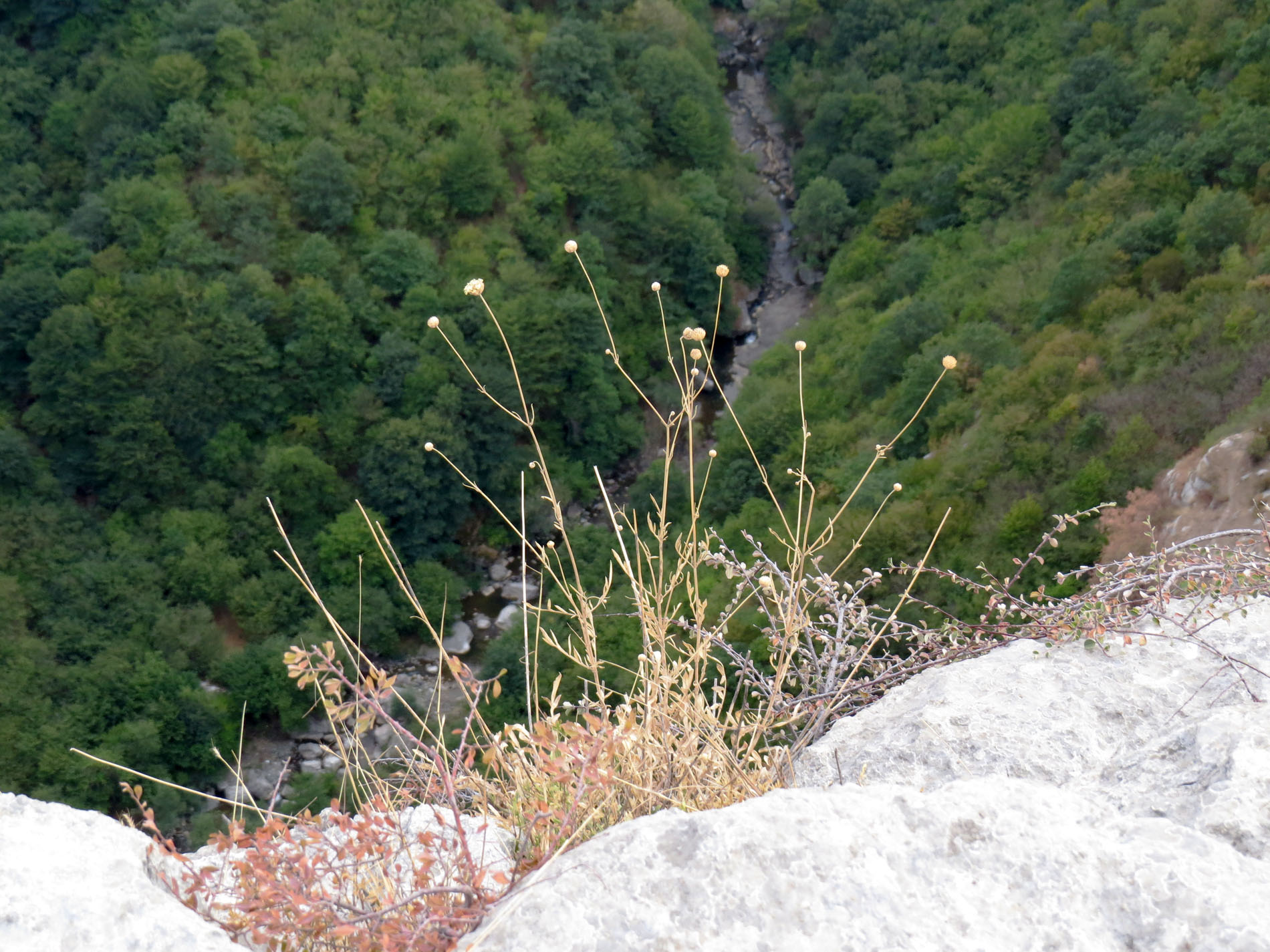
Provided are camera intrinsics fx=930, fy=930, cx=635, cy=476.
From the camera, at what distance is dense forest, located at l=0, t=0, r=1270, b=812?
59.5 ft

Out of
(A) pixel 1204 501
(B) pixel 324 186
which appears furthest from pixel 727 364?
(A) pixel 1204 501

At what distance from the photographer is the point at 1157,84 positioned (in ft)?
83.6

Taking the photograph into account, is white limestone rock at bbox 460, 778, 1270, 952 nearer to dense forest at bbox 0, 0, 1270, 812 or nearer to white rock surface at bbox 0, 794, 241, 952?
white rock surface at bbox 0, 794, 241, 952

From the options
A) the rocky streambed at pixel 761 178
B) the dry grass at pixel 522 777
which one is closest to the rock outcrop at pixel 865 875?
the dry grass at pixel 522 777

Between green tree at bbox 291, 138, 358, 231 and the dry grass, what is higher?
the dry grass

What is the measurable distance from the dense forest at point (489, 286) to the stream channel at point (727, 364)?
2.27 feet

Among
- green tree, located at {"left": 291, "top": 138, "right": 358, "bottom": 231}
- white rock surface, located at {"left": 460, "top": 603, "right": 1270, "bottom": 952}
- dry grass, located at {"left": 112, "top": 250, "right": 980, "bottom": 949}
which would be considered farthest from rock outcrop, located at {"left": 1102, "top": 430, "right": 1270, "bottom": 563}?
green tree, located at {"left": 291, "top": 138, "right": 358, "bottom": 231}

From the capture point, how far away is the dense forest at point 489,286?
714 inches

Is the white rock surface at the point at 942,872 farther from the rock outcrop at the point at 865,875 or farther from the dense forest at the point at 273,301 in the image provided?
the dense forest at the point at 273,301

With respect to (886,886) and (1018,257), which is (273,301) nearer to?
(1018,257)

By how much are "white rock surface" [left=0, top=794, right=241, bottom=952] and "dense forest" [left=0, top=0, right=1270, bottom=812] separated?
1345 centimetres

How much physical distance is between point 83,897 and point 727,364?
27.9 metres

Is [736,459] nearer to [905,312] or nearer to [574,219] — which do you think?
[905,312]

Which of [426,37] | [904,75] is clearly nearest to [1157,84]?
[904,75]
